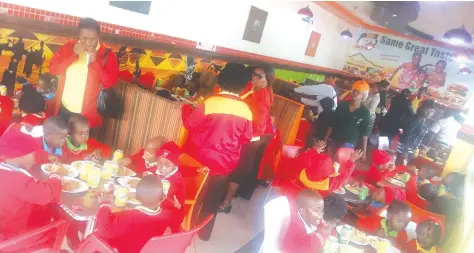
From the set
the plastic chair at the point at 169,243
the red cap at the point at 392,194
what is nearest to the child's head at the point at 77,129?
the plastic chair at the point at 169,243

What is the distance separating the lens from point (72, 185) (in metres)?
2.40

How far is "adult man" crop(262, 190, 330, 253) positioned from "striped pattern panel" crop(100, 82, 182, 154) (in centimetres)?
148

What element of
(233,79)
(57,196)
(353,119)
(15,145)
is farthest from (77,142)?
(353,119)

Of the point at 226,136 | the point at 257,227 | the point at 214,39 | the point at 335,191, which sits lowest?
the point at 257,227

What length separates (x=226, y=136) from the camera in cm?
309

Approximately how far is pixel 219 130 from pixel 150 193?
102 centimetres

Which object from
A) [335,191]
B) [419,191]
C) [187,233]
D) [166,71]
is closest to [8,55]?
[166,71]

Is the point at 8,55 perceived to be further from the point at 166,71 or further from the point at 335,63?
the point at 335,63

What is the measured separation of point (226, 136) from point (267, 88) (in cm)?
126

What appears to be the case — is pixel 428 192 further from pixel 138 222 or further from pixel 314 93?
pixel 314 93

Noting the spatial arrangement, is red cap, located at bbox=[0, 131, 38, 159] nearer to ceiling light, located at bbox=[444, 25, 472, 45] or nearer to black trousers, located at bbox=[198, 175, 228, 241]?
black trousers, located at bbox=[198, 175, 228, 241]

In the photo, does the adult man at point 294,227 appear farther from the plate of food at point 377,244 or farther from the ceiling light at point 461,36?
the ceiling light at point 461,36

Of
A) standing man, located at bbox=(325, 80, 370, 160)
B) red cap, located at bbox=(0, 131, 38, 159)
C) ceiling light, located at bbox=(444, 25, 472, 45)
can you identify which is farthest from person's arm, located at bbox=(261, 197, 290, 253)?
ceiling light, located at bbox=(444, 25, 472, 45)

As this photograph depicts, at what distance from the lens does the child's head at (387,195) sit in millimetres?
3605
